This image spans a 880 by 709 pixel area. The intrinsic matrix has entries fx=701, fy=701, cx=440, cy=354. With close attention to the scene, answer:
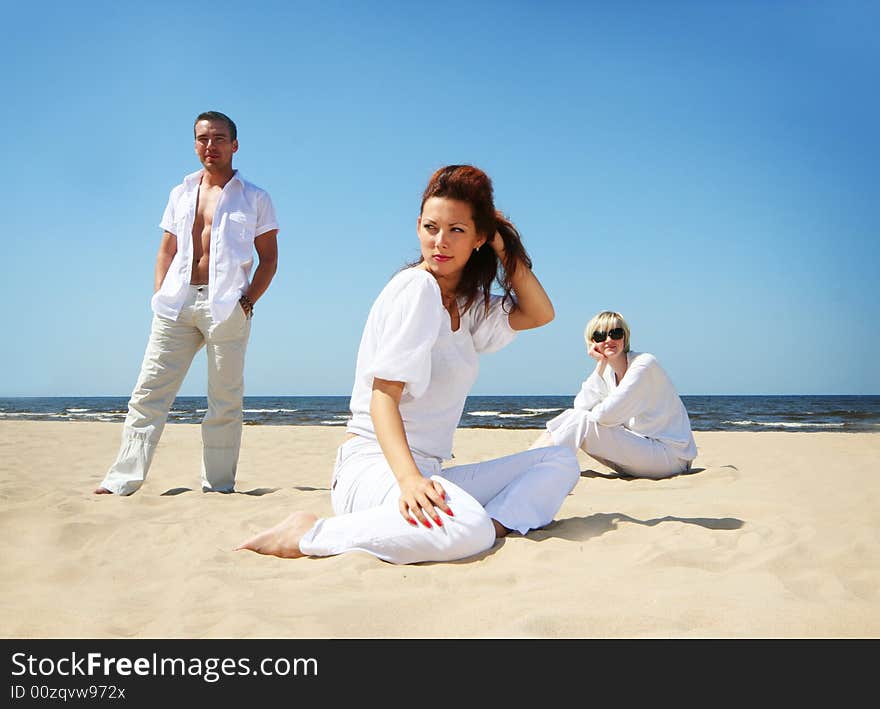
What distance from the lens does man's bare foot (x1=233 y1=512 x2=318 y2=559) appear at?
2719 mm

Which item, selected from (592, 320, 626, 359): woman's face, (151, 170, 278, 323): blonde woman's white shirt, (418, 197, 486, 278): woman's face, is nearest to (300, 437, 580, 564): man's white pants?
(418, 197, 486, 278): woman's face

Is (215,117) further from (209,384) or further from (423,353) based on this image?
(423,353)

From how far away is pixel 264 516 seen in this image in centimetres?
363

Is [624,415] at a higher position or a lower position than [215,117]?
lower

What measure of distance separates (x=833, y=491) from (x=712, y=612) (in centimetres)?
286

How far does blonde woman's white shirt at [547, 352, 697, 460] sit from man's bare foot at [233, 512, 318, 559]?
2762 millimetres

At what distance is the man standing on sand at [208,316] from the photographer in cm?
438

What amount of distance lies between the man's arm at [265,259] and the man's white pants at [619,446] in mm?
2258

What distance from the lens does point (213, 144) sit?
455cm

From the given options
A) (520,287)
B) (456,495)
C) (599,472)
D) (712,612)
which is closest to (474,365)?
→ (520,287)

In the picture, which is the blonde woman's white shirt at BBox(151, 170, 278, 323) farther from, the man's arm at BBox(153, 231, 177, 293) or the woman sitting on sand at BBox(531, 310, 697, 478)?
the woman sitting on sand at BBox(531, 310, 697, 478)

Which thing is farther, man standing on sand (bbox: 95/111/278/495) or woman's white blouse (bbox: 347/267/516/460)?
man standing on sand (bbox: 95/111/278/495)

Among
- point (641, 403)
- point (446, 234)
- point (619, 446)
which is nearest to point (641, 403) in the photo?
point (641, 403)
